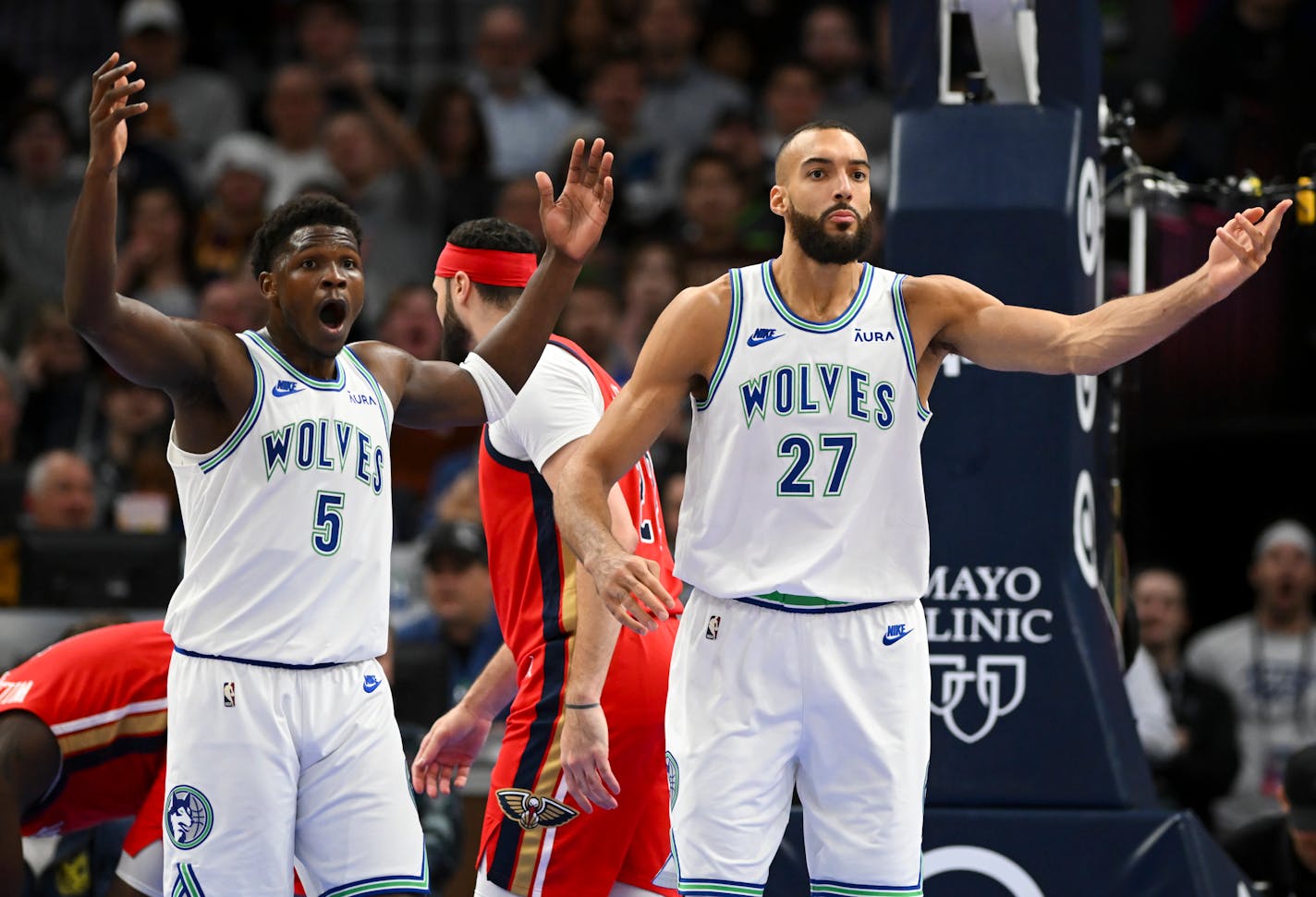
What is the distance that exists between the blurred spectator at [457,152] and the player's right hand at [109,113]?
7308 mm

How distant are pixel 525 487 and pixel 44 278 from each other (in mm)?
7692

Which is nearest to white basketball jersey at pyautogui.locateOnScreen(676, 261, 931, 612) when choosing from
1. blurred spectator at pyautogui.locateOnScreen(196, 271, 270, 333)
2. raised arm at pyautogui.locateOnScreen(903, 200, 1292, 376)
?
raised arm at pyautogui.locateOnScreen(903, 200, 1292, 376)

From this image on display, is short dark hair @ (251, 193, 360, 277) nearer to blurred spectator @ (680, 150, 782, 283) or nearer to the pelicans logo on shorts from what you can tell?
the pelicans logo on shorts

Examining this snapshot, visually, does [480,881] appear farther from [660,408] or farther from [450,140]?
[450,140]

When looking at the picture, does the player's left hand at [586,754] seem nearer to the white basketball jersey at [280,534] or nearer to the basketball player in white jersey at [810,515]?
the basketball player in white jersey at [810,515]

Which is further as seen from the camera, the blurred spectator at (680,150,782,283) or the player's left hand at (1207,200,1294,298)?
the blurred spectator at (680,150,782,283)

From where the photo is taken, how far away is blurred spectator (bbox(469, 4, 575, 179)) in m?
12.4

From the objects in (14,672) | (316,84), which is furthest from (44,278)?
(14,672)

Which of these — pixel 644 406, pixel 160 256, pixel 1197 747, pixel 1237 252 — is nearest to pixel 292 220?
pixel 644 406

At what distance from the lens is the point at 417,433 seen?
10.6 meters

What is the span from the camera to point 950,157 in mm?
6254

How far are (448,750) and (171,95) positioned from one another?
8.38m

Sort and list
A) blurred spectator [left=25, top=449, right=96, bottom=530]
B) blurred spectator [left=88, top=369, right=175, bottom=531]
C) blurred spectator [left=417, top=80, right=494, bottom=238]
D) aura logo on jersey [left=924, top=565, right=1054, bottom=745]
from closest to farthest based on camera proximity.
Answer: aura logo on jersey [left=924, top=565, right=1054, bottom=745], blurred spectator [left=25, top=449, right=96, bottom=530], blurred spectator [left=88, top=369, right=175, bottom=531], blurred spectator [left=417, top=80, right=494, bottom=238]

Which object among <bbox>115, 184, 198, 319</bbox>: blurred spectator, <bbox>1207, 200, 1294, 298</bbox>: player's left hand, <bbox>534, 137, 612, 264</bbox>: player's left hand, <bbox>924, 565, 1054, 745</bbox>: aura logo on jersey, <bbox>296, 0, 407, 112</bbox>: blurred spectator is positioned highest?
<bbox>296, 0, 407, 112</bbox>: blurred spectator
